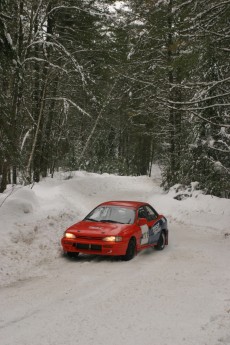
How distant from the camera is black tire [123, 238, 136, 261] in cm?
1105

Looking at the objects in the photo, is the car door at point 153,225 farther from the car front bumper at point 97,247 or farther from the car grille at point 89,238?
the car grille at point 89,238

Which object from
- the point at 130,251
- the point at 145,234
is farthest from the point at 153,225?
the point at 130,251

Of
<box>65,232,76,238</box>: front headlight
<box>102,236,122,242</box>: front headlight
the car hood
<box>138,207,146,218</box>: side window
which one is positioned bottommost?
<box>65,232,76,238</box>: front headlight

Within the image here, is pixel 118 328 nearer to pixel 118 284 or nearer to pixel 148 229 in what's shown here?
pixel 118 284

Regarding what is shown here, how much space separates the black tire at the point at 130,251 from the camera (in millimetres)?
11047

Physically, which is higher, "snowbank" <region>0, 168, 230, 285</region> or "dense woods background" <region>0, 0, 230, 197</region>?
"dense woods background" <region>0, 0, 230, 197</region>

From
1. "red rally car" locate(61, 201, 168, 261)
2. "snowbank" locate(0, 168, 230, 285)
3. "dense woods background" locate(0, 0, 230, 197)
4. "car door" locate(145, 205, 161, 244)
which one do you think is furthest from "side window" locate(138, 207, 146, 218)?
"dense woods background" locate(0, 0, 230, 197)

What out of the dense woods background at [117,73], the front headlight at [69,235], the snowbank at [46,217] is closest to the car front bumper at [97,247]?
the front headlight at [69,235]

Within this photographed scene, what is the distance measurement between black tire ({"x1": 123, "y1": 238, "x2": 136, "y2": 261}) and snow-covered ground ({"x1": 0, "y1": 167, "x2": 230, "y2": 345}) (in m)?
0.24

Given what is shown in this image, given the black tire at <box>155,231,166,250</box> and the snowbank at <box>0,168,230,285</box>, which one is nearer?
the snowbank at <box>0,168,230,285</box>

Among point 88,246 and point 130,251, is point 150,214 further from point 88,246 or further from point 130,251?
point 88,246

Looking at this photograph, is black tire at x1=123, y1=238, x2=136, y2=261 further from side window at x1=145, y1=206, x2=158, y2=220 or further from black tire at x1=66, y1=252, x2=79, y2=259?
side window at x1=145, y1=206, x2=158, y2=220

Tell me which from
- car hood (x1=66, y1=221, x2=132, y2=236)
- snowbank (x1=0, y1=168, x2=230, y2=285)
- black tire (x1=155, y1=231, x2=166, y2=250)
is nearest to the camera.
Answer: snowbank (x1=0, y1=168, x2=230, y2=285)

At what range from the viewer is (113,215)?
1226 centimetres
